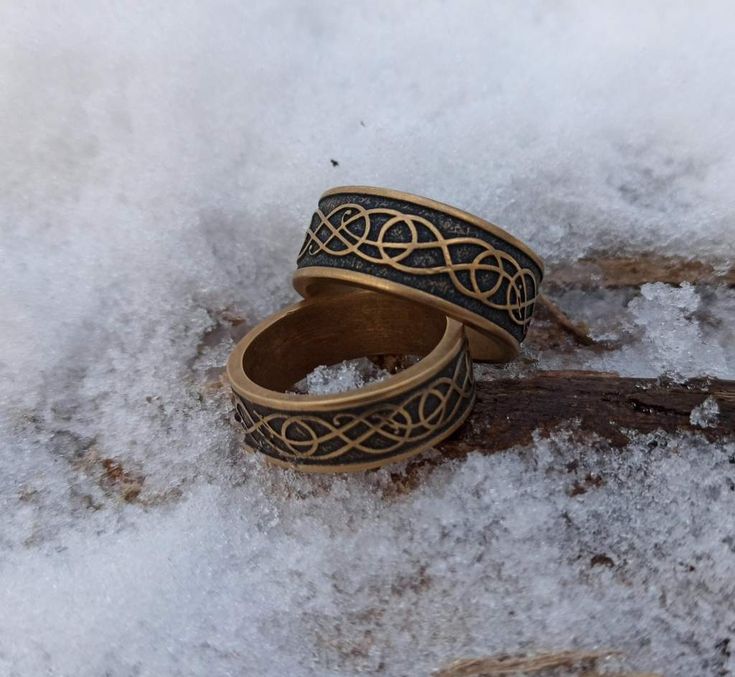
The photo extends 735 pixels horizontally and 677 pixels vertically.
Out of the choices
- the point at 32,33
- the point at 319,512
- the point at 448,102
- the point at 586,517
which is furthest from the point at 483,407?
the point at 32,33

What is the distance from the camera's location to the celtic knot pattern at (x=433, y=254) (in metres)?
2.05

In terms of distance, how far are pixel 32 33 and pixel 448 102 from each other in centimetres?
150

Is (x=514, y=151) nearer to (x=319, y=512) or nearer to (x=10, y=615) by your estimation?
(x=319, y=512)

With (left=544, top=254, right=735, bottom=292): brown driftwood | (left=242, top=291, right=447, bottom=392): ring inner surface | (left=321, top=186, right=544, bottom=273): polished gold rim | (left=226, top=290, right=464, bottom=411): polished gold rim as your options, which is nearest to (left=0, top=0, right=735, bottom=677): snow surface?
(left=544, top=254, right=735, bottom=292): brown driftwood

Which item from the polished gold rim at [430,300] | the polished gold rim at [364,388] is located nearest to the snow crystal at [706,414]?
the polished gold rim at [430,300]

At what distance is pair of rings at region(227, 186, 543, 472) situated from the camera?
2.02 meters

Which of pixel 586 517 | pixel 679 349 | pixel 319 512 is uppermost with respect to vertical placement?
pixel 679 349

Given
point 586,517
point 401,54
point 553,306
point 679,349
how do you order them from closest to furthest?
point 586,517 < point 679,349 < point 553,306 < point 401,54

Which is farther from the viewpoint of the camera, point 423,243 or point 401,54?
point 401,54

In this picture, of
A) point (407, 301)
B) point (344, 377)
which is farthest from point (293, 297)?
point (407, 301)

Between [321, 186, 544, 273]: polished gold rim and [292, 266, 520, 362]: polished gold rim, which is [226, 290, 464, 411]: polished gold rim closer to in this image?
[292, 266, 520, 362]: polished gold rim

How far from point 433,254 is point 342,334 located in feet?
2.54

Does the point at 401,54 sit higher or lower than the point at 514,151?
higher

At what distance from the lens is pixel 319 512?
6.80ft
